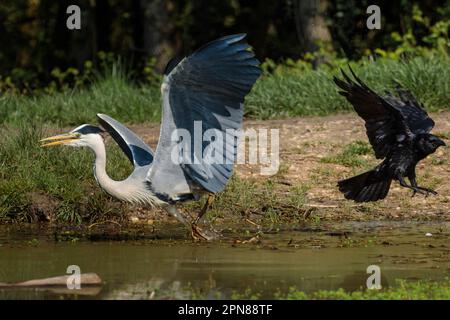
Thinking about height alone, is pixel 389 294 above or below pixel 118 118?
below

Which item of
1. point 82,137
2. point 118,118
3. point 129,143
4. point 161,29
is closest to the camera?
point 82,137

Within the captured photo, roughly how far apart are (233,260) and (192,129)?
41.6 inches

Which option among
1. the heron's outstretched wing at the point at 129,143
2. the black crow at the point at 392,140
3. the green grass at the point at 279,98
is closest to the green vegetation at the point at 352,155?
the green grass at the point at 279,98

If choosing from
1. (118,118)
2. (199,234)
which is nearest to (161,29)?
(118,118)

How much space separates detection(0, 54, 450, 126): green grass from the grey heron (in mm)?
3807

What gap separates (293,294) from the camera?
6.02 m

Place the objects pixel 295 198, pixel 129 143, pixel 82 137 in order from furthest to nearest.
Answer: pixel 295 198
pixel 129 143
pixel 82 137

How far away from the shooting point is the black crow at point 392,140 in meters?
8.37

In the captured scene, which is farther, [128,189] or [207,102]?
[128,189]

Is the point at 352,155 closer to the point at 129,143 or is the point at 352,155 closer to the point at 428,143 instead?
the point at 428,143

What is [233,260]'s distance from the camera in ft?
24.1

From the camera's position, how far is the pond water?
636 cm

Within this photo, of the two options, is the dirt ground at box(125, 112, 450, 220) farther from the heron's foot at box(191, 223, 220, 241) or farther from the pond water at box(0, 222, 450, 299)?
the heron's foot at box(191, 223, 220, 241)
